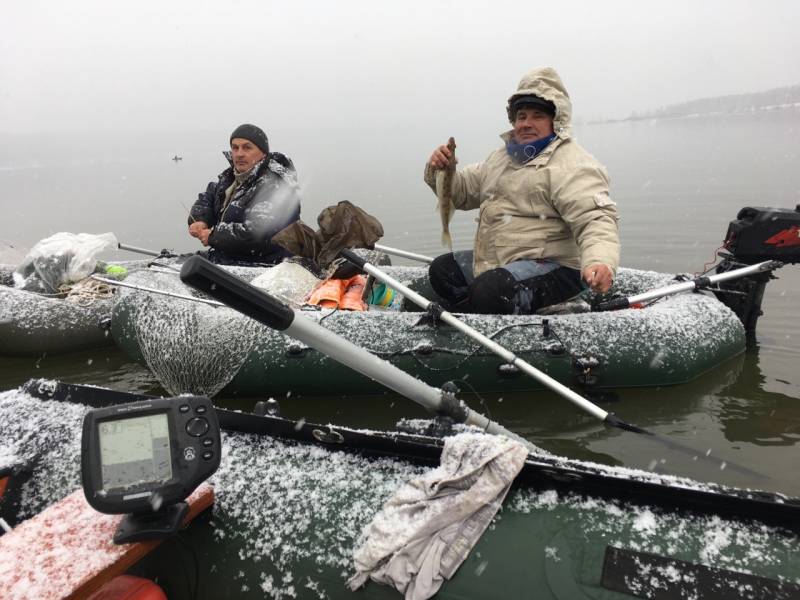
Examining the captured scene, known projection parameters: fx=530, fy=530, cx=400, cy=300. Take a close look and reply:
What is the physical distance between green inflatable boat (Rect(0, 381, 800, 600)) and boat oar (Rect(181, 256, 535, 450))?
18 cm

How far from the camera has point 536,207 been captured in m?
3.54

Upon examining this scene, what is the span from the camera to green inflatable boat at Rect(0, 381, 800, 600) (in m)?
1.31

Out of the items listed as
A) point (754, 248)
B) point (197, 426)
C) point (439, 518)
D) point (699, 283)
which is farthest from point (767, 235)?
point (197, 426)

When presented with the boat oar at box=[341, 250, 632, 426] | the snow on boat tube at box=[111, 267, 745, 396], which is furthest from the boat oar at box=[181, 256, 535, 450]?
the snow on boat tube at box=[111, 267, 745, 396]

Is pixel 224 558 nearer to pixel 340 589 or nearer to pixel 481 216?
pixel 340 589

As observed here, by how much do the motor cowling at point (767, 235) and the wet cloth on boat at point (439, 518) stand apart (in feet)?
10.7

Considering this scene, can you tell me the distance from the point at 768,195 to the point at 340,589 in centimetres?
1272

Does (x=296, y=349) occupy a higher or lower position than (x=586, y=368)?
higher

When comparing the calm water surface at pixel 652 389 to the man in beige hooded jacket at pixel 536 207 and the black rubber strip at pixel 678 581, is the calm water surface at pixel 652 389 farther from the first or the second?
the black rubber strip at pixel 678 581

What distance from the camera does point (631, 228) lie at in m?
9.05

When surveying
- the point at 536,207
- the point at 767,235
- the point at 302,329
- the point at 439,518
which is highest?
the point at 536,207

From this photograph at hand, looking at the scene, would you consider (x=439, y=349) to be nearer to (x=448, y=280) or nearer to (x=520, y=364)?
(x=520, y=364)

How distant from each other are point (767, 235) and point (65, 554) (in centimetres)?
440

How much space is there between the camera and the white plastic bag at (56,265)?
199 inches
